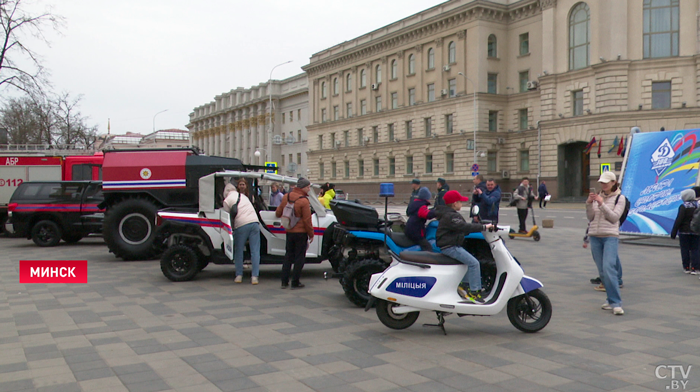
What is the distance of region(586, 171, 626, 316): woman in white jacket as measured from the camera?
7648 mm

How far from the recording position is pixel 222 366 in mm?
5449

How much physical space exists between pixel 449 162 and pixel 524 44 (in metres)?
12.1

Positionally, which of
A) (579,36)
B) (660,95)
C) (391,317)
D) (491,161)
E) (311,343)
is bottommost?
(311,343)

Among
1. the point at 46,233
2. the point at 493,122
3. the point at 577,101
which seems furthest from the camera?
the point at 493,122

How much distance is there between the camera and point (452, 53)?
55938 mm

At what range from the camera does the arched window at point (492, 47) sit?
178 feet

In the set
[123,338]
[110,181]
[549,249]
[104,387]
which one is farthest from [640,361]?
[110,181]

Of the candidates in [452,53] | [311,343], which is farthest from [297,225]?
[452,53]

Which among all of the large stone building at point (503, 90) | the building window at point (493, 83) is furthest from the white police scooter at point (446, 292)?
the building window at point (493, 83)

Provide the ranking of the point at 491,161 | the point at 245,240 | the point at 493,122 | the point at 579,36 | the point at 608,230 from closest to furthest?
the point at 608,230
the point at 245,240
the point at 579,36
the point at 491,161
the point at 493,122

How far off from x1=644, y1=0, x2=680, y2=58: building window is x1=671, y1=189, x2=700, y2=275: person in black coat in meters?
35.5

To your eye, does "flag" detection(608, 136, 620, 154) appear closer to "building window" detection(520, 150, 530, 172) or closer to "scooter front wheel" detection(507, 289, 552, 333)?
"building window" detection(520, 150, 530, 172)

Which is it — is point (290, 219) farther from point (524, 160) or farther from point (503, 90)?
point (503, 90)

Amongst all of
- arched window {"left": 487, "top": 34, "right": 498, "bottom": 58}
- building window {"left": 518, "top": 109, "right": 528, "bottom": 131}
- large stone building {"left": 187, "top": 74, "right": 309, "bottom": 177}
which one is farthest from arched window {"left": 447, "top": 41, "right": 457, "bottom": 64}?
large stone building {"left": 187, "top": 74, "right": 309, "bottom": 177}
